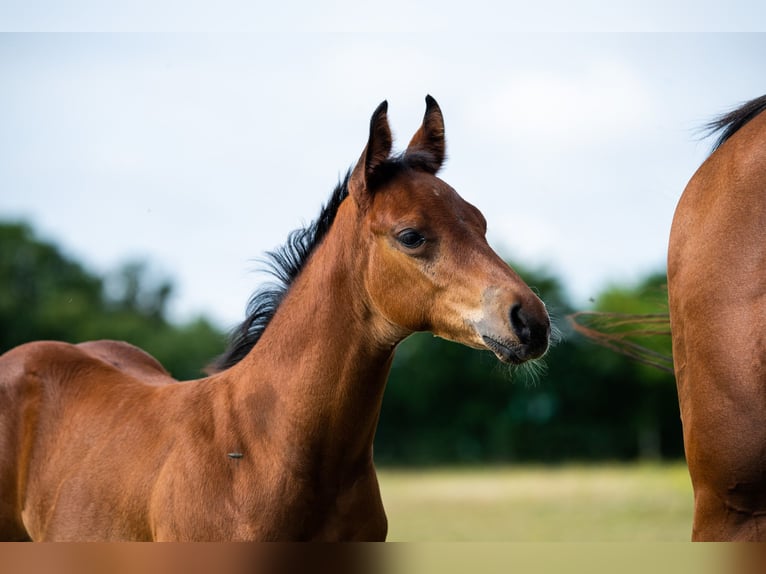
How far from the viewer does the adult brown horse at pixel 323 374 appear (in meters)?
3.48

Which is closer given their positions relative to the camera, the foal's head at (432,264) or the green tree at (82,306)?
the foal's head at (432,264)

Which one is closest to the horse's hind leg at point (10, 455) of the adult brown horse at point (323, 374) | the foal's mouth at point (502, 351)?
the adult brown horse at point (323, 374)

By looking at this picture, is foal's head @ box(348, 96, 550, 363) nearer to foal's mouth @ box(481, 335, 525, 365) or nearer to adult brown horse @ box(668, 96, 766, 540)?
foal's mouth @ box(481, 335, 525, 365)

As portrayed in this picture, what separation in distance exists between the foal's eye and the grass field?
712cm

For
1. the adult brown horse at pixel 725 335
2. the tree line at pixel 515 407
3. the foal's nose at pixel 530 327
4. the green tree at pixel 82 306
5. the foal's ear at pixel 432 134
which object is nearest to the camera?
the adult brown horse at pixel 725 335

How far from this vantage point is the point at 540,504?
1955 centimetres

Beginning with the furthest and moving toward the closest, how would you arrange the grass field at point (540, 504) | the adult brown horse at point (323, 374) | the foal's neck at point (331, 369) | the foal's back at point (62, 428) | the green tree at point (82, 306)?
the green tree at point (82, 306)
the grass field at point (540, 504)
the foal's back at point (62, 428)
the foal's neck at point (331, 369)
the adult brown horse at point (323, 374)

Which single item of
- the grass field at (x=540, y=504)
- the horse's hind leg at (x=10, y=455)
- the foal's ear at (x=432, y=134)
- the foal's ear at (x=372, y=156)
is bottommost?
the grass field at (x=540, y=504)

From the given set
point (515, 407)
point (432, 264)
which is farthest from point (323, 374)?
point (515, 407)

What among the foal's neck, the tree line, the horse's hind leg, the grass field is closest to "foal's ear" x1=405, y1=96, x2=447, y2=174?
the foal's neck

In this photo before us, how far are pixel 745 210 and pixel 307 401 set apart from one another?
1.84 meters

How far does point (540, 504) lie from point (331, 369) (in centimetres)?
1688

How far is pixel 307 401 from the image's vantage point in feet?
12.1

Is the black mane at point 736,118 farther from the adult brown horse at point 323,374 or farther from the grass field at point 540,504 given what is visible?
the grass field at point 540,504
